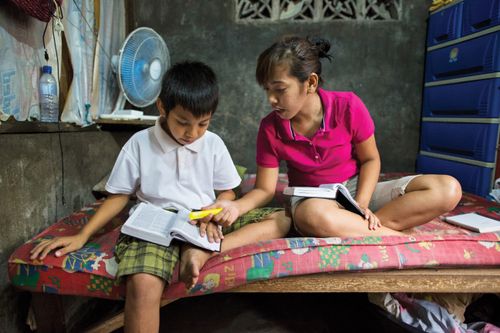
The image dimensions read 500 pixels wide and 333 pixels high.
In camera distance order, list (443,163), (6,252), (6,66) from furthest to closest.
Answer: (443,163) < (6,66) < (6,252)

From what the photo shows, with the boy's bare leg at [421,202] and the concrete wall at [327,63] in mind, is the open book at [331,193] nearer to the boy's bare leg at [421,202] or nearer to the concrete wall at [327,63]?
the boy's bare leg at [421,202]

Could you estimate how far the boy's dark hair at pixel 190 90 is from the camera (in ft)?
4.08

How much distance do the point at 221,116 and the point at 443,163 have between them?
6.68ft

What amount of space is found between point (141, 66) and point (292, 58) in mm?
1308

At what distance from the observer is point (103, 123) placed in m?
2.34

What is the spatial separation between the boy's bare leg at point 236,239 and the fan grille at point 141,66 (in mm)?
1367

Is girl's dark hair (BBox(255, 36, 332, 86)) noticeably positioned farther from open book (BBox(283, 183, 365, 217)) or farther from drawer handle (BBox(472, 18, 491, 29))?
drawer handle (BBox(472, 18, 491, 29))

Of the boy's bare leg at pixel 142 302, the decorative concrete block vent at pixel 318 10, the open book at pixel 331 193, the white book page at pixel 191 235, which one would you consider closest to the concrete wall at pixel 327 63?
the decorative concrete block vent at pixel 318 10

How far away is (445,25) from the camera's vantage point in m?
2.73

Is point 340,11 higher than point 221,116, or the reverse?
point 340,11

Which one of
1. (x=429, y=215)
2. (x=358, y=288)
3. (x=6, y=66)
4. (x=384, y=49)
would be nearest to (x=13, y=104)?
(x=6, y=66)

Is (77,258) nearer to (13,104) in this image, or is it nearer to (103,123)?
(13,104)

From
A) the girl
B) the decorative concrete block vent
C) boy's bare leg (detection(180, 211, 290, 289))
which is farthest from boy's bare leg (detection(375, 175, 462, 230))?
the decorative concrete block vent

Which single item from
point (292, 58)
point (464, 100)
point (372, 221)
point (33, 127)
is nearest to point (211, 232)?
point (372, 221)
